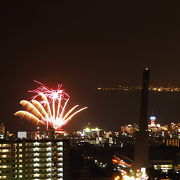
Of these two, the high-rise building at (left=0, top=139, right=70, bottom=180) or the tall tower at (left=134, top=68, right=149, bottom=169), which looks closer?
the high-rise building at (left=0, top=139, right=70, bottom=180)

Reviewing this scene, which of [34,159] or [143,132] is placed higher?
[143,132]

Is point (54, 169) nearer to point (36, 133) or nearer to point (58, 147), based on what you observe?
point (58, 147)

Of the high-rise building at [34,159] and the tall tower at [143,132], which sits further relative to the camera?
the tall tower at [143,132]

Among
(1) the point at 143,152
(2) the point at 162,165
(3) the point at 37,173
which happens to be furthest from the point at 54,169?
(2) the point at 162,165
